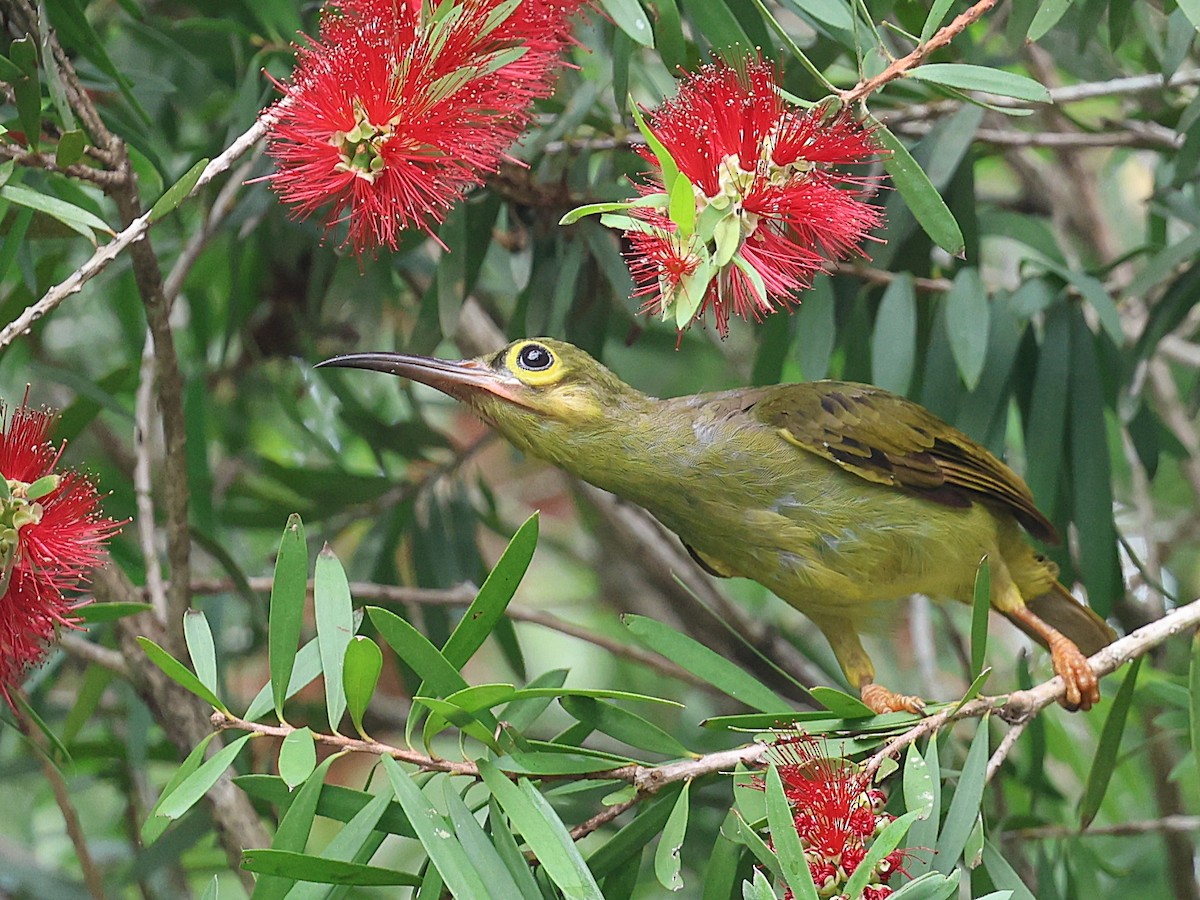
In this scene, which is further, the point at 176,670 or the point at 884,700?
the point at 884,700

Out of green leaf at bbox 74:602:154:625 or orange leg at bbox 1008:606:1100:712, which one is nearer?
green leaf at bbox 74:602:154:625

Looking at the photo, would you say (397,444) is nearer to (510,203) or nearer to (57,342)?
(510,203)

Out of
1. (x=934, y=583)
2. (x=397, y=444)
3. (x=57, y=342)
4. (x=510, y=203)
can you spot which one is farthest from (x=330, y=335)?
(x=934, y=583)

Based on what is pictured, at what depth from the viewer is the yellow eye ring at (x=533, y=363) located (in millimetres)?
2926

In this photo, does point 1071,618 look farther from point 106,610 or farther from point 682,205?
point 106,610

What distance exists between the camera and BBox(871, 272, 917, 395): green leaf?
10.1 feet

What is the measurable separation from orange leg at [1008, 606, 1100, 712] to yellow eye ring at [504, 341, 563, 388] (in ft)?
4.25

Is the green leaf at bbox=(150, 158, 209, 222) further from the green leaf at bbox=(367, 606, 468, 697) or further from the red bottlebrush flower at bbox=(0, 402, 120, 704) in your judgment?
the green leaf at bbox=(367, 606, 468, 697)

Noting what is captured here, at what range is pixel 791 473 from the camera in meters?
3.07

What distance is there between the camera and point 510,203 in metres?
3.36

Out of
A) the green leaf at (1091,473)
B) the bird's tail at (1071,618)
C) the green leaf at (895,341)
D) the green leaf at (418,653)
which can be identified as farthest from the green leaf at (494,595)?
the bird's tail at (1071,618)

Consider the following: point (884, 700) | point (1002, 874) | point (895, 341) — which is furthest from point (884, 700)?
point (895, 341)

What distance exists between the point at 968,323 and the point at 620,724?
1.40 m

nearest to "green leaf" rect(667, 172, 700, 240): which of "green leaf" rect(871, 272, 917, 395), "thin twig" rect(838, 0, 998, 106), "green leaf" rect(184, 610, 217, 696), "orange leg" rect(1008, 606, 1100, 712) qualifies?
"thin twig" rect(838, 0, 998, 106)
